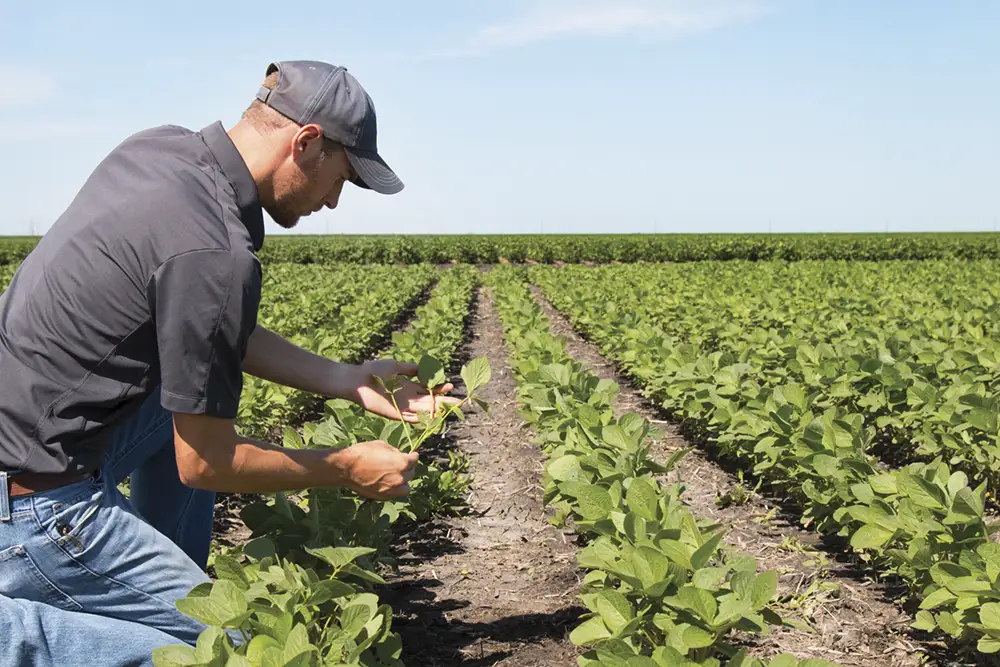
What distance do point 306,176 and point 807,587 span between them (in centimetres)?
278

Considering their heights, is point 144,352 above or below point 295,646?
above

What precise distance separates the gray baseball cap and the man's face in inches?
1.5

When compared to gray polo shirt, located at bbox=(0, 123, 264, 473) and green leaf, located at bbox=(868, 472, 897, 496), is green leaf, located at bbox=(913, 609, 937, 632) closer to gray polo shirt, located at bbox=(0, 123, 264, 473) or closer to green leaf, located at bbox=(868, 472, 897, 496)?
green leaf, located at bbox=(868, 472, 897, 496)

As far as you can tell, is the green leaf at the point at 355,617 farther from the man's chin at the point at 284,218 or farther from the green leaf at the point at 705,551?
the man's chin at the point at 284,218

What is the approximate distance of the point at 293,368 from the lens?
9.46 feet

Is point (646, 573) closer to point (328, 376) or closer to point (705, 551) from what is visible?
point (705, 551)

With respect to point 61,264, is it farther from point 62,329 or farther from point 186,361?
point 186,361

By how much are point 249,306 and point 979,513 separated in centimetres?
242

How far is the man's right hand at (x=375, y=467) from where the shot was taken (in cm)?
233

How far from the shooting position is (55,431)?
2.08m

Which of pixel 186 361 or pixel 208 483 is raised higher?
pixel 186 361

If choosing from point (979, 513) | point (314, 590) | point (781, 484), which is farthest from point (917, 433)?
point (314, 590)

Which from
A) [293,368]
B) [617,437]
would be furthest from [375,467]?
[617,437]

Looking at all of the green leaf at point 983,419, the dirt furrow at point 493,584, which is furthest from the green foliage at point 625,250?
the green leaf at point 983,419
